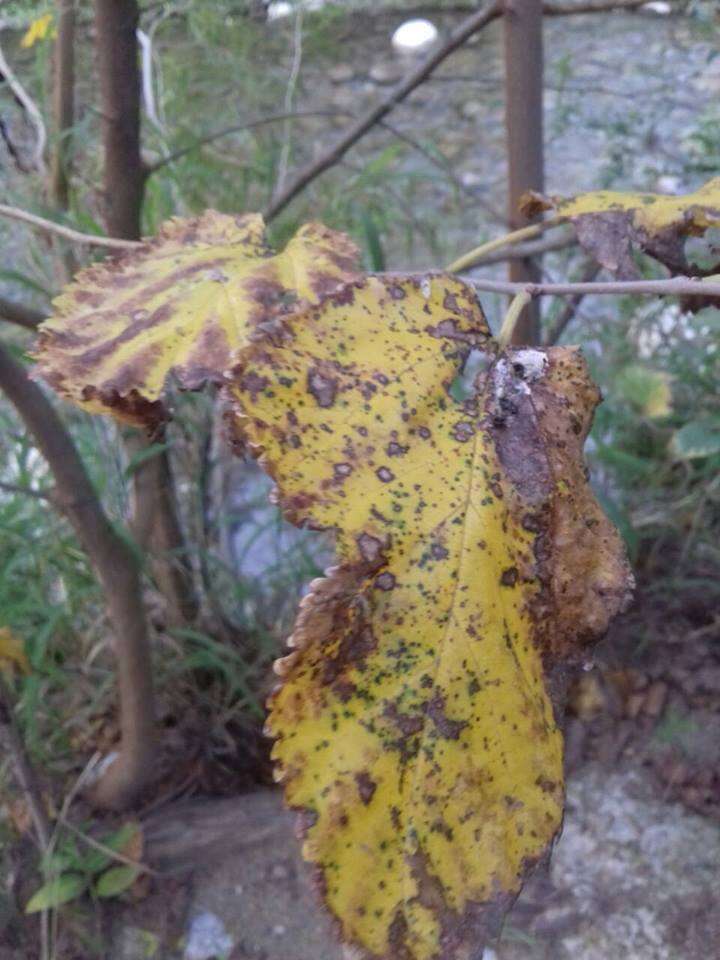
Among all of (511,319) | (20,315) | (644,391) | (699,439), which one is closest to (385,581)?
(511,319)

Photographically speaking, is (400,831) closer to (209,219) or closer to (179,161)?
(209,219)

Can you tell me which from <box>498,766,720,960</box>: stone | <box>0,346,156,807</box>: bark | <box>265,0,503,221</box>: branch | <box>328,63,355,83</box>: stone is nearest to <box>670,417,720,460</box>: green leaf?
<box>498,766,720,960</box>: stone

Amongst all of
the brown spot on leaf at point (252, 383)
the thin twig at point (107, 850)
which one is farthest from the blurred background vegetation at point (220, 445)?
the brown spot on leaf at point (252, 383)

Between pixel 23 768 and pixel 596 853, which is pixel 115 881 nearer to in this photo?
pixel 23 768

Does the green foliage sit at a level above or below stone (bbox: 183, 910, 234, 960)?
above

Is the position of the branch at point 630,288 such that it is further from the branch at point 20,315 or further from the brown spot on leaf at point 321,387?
the branch at point 20,315

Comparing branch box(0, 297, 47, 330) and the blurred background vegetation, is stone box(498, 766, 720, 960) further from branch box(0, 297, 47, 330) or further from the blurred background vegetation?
branch box(0, 297, 47, 330)

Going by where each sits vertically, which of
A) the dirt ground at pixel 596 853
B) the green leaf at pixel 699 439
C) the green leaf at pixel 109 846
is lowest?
the dirt ground at pixel 596 853
